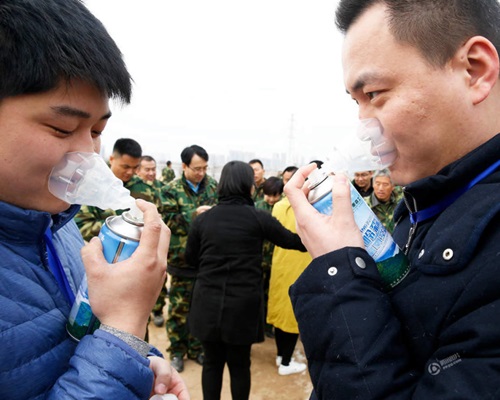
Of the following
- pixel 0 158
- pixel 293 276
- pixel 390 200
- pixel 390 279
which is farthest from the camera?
pixel 390 200

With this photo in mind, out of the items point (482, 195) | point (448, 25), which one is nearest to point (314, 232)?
point (482, 195)

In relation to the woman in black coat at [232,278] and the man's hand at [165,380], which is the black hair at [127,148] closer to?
the woman in black coat at [232,278]

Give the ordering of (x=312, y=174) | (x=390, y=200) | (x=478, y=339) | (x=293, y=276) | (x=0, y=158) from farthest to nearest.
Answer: (x=390, y=200)
(x=293, y=276)
(x=312, y=174)
(x=0, y=158)
(x=478, y=339)

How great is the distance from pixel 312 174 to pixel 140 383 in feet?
2.58

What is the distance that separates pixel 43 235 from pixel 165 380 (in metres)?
0.60

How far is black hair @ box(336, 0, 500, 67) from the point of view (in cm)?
97

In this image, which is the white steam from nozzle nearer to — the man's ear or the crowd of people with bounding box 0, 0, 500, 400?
the crowd of people with bounding box 0, 0, 500, 400

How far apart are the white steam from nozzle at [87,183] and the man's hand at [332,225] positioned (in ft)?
1.62

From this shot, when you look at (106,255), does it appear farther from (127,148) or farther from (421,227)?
(127,148)

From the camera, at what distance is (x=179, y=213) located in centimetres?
459

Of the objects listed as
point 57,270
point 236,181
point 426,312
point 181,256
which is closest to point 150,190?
point 181,256

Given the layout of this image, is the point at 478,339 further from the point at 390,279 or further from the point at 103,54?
the point at 103,54

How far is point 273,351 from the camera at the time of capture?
4.87 meters

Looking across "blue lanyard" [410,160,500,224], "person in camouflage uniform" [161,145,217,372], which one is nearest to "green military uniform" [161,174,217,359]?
"person in camouflage uniform" [161,145,217,372]
